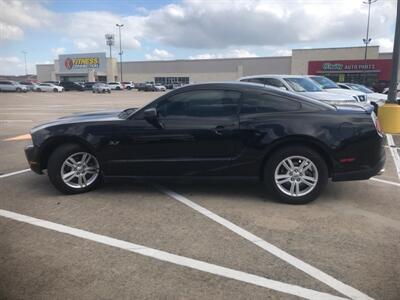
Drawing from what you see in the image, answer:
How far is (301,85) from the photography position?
1188 cm

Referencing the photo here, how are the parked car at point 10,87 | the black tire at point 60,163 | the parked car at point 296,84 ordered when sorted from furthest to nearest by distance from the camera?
the parked car at point 10,87 < the parked car at point 296,84 < the black tire at point 60,163

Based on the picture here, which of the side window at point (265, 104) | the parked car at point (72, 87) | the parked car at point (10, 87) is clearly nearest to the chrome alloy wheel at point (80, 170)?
the side window at point (265, 104)

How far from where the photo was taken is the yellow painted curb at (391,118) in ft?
38.1

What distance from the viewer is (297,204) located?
17.5 ft

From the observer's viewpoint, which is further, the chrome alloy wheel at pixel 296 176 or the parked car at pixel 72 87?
the parked car at pixel 72 87

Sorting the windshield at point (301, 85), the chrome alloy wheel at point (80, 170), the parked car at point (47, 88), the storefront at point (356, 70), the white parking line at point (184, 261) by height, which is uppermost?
the storefront at point (356, 70)

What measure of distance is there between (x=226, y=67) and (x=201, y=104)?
3283 inches

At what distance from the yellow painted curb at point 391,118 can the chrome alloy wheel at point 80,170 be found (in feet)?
29.1

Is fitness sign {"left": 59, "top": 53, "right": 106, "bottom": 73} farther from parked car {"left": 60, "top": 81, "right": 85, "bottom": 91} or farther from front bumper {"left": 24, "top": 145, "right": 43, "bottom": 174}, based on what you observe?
front bumper {"left": 24, "top": 145, "right": 43, "bottom": 174}

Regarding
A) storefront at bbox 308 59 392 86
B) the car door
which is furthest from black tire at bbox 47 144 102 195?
storefront at bbox 308 59 392 86

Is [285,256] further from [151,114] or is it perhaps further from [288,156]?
[151,114]

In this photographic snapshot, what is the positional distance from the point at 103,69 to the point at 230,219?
9473 cm

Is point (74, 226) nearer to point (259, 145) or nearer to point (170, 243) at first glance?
point (170, 243)

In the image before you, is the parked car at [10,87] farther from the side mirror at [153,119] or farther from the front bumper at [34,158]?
the side mirror at [153,119]
